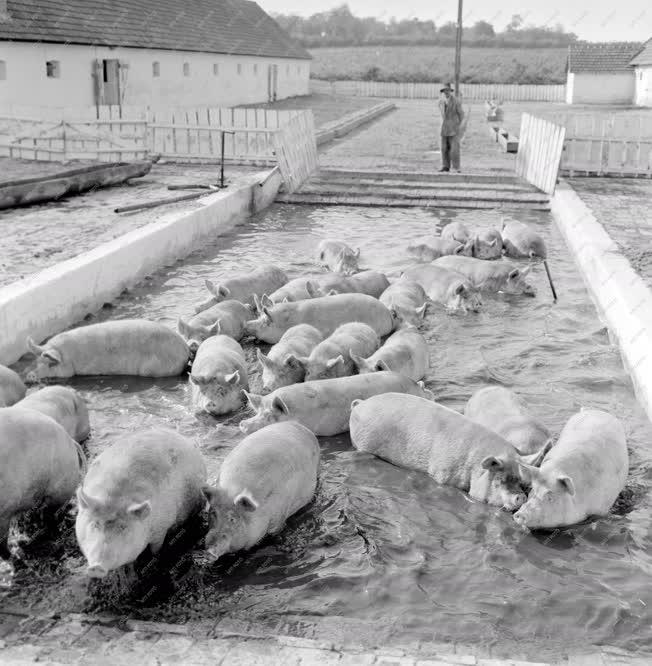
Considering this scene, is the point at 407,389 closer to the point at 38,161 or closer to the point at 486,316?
the point at 486,316

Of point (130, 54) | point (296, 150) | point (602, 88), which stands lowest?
point (296, 150)

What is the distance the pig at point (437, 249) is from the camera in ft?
42.3

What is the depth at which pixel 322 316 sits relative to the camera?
9.09 m

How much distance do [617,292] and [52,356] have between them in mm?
6146

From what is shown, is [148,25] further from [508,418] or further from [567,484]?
[567,484]

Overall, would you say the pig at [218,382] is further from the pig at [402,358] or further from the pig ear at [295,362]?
the pig at [402,358]

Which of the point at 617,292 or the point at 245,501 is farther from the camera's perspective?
the point at 617,292

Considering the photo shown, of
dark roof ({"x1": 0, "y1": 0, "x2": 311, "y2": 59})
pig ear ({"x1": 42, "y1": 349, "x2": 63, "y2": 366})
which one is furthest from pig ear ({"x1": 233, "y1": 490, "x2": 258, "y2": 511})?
dark roof ({"x1": 0, "y1": 0, "x2": 311, "y2": 59})

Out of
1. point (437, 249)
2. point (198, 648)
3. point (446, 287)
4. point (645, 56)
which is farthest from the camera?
point (645, 56)

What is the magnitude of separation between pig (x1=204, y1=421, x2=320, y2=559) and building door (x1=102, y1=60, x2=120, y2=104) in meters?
25.6

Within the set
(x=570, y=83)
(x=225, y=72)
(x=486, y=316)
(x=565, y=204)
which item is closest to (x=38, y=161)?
(x=565, y=204)

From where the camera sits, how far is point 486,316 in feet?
33.9

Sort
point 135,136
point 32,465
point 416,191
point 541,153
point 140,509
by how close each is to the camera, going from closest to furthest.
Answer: point 140,509, point 32,465, point 416,191, point 541,153, point 135,136

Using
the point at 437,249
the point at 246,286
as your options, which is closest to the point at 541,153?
the point at 437,249
